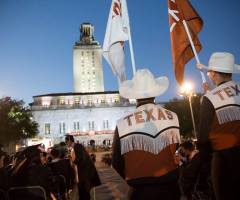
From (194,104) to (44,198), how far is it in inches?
2269

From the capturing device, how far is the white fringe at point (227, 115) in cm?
422

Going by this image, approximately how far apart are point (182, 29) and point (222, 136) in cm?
367

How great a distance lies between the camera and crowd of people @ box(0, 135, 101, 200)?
6.22 metres

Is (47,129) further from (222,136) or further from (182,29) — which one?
(222,136)

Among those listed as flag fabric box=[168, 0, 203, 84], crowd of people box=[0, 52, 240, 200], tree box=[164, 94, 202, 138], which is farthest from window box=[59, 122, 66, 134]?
crowd of people box=[0, 52, 240, 200]

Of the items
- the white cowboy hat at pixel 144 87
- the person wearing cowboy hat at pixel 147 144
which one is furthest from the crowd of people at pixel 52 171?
the white cowboy hat at pixel 144 87

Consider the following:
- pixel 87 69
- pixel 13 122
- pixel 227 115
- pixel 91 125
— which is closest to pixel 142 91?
pixel 227 115

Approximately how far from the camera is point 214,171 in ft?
13.6

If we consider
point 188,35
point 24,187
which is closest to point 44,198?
point 24,187

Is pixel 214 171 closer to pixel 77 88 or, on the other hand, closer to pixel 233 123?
pixel 233 123

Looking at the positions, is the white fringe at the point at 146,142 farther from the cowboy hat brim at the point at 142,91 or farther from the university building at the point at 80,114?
the university building at the point at 80,114

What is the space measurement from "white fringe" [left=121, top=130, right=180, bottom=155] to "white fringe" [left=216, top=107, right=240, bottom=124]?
59 centimetres

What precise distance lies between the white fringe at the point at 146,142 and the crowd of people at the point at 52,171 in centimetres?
260

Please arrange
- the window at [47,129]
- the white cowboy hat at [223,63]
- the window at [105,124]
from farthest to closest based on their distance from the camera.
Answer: the window at [105,124] < the window at [47,129] < the white cowboy hat at [223,63]
